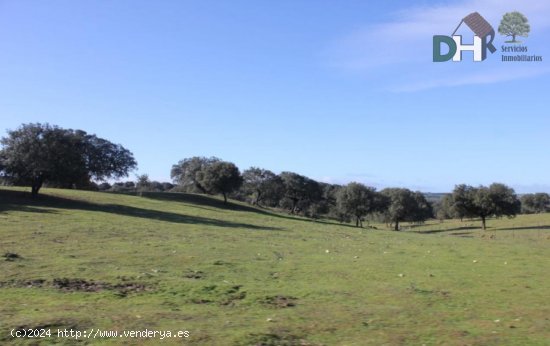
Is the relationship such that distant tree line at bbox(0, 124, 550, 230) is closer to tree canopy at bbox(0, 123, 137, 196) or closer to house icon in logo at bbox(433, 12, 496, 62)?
tree canopy at bbox(0, 123, 137, 196)

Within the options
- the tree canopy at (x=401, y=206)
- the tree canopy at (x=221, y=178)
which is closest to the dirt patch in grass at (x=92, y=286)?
the tree canopy at (x=221, y=178)

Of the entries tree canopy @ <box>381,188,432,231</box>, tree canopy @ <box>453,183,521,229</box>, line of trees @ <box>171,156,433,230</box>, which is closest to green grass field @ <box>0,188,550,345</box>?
line of trees @ <box>171,156,433,230</box>

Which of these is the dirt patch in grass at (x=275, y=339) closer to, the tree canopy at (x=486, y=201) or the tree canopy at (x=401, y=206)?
the tree canopy at (x=486, y=201)

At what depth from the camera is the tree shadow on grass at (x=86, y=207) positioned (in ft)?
148

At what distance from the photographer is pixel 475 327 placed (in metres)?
9.51

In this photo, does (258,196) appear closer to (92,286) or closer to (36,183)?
(36,183)

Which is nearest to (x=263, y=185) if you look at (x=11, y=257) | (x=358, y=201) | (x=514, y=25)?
(x=358, y=201)

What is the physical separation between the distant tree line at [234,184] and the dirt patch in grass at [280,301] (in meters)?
44.5

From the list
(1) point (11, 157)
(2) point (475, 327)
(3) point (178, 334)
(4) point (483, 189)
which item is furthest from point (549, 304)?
(4) point (483, 189)

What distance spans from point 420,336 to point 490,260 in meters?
16.5

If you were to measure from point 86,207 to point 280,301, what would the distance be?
44483 mm

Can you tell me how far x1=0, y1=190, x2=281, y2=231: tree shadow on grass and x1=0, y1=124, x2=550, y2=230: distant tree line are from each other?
190cm

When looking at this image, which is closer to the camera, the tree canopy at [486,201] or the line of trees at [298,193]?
the line of trees at [298,193]

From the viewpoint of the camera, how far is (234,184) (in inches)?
3366
